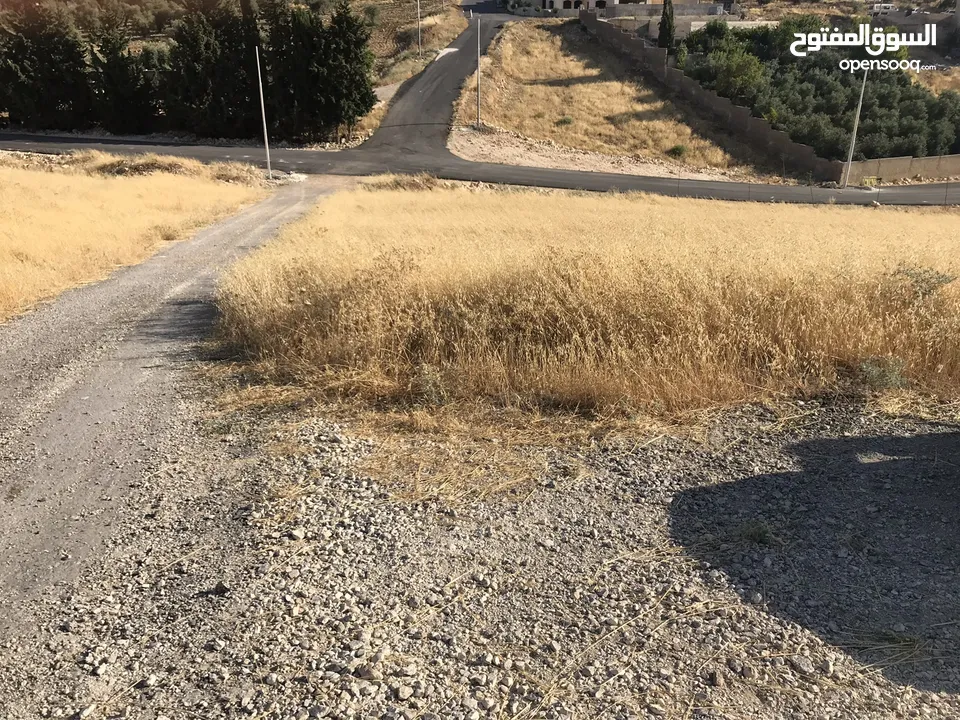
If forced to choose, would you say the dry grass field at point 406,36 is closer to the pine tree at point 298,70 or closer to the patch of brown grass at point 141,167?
the pine tree at point 298,70

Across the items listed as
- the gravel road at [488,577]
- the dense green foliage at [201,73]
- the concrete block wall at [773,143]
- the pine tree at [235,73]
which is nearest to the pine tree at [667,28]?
the concrete block wall at [773,143]

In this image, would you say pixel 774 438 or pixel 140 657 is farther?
pixel 774 438

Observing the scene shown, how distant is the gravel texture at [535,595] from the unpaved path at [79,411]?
0.56ft

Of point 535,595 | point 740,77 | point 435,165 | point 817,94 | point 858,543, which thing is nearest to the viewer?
point 535,595

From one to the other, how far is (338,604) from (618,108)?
54.2 m

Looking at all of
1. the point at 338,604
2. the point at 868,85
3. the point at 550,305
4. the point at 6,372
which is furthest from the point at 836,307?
the point at 868,85

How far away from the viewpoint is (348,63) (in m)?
42.4

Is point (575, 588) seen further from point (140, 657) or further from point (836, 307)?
point (836, 307)

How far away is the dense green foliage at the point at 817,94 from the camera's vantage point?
44875 mm

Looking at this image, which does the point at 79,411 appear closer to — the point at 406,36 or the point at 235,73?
the point at 235,73

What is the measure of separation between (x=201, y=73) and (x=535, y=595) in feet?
166

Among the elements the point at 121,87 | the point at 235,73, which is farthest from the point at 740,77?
the point at 121,87

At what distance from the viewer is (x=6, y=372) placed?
587 cm

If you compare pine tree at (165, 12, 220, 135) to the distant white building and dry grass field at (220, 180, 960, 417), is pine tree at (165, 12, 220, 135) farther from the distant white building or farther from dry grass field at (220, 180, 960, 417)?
the distant white building
